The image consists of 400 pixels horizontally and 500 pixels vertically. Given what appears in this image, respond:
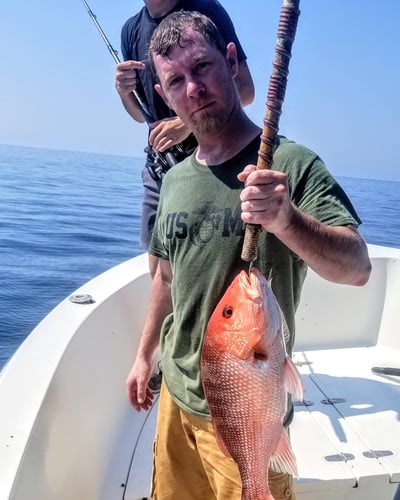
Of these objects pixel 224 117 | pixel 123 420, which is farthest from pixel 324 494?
pixel 224 117

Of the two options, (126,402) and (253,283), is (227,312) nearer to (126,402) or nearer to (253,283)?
(253,283)

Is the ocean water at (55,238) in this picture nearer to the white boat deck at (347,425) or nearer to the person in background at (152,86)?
the person in background at (152,86)

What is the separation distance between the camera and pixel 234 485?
1.62 m

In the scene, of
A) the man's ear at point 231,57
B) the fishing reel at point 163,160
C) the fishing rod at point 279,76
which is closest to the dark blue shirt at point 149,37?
the fishing reel at point 163,160

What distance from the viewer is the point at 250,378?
4.08ft

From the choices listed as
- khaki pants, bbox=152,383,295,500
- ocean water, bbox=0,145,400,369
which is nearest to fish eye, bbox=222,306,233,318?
Answer: khaki pants, bbox=152,383,295,500

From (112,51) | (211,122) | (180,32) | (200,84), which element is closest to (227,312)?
(211,122)

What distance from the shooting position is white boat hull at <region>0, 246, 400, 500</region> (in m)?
1.88

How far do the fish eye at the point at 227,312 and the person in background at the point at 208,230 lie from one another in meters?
0.27

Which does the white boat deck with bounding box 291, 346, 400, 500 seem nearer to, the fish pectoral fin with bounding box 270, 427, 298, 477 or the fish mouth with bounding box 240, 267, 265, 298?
the fish pectoral fin with bounding box 270, 427, 298, 477

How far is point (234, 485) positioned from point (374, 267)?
2.83 metres

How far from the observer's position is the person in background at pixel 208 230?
4.71 ft

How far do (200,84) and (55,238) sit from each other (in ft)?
29.7

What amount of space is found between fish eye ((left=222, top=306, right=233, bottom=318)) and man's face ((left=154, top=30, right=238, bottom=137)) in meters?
0.66
